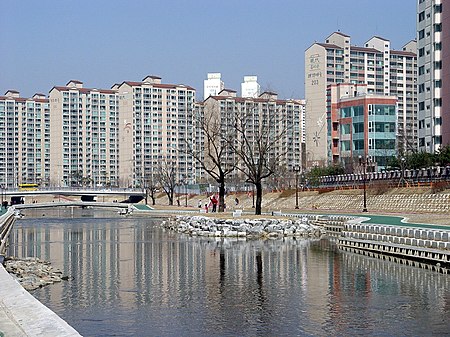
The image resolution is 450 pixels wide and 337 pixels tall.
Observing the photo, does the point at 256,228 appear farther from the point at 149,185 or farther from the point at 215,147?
the point at 149,185

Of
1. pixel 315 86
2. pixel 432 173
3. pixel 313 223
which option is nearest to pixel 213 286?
pixel 313 223

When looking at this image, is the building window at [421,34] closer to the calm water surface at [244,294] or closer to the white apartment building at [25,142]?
the calm water surface at [244,294]

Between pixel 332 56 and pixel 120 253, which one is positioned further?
pixel 332 56

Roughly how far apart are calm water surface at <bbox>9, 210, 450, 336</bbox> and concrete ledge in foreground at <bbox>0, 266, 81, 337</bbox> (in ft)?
4.62

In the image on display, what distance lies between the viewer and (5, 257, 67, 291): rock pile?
23.1 m

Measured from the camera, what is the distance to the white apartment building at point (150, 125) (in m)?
156

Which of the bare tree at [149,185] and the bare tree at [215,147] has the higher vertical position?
the bare tree at [215,147]

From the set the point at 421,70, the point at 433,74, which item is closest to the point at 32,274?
the point at 433,74

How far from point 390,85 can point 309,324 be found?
5561 inches

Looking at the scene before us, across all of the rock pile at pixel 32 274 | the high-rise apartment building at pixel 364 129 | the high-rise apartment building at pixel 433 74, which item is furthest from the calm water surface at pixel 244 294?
the high-rise apartment building at pixel 364 129

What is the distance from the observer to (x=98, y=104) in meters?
162

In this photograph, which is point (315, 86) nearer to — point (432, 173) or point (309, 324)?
point (432, 173)

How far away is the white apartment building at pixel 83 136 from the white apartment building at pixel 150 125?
3.97 meters

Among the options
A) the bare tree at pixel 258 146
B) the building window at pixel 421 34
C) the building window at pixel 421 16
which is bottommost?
the bare tree at pixel 258 146
